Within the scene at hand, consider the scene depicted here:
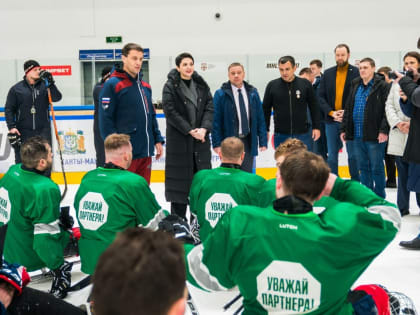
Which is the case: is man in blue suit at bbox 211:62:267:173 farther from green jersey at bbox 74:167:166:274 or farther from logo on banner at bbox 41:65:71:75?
logo on banner at bbox 41:65:71:75

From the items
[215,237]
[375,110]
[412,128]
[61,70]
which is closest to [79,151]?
[375,110]

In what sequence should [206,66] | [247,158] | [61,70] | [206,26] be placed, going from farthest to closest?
[206,26], [61,70], [206,66], [247,158]

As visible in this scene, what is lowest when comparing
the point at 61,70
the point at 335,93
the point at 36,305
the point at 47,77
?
the point at 36,305

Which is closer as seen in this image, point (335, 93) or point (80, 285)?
point (80, 285)

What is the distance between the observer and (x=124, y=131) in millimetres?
3355

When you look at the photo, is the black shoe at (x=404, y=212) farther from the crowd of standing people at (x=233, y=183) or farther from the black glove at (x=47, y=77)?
the black glove at (x=47, y=77)

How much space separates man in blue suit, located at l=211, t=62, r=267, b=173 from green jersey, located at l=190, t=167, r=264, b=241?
1359mm

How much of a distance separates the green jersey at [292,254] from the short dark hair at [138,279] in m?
0.54

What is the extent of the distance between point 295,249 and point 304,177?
20cm

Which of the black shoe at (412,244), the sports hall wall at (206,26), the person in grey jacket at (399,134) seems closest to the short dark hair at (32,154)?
the black shoe at (412,244)

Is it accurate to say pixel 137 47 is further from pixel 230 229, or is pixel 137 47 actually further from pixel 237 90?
pixel 230 229

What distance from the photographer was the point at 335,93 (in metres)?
5.00

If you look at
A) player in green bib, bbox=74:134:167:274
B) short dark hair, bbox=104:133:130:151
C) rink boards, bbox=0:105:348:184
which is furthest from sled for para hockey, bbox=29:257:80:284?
rink boards, bbox=0:105:348:184

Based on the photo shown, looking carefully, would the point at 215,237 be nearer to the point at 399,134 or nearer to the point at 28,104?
the point at 399,134
